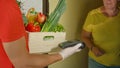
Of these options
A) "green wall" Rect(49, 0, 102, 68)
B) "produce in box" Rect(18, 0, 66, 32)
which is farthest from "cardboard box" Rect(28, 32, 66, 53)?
"green wall" Rect(49, 0, 102, 68)

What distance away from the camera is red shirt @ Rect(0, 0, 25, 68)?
32.5 inches

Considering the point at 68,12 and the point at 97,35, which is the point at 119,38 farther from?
the point at 68,12

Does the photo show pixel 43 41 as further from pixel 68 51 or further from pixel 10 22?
pixel 10 22

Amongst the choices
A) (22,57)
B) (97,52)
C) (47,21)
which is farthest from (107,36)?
(22,57)

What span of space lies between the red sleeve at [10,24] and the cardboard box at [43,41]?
0.70 meters

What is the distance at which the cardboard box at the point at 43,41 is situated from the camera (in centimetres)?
159

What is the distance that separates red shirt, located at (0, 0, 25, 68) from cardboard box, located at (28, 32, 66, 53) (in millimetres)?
688

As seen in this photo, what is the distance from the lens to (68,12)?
2031mm

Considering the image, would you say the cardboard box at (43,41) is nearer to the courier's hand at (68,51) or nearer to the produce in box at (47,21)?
the produce in box at (47,21)

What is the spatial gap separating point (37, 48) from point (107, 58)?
46cm

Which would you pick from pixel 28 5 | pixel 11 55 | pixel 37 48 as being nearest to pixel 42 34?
pixel 37 48

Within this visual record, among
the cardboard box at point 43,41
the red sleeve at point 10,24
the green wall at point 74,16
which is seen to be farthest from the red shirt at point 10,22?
the green wall at point 74,16

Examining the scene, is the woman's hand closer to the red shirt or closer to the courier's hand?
the courier's hand

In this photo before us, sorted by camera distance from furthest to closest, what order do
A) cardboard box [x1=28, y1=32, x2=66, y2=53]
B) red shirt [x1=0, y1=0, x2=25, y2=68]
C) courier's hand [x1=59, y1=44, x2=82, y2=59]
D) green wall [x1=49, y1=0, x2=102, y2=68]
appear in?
green wall [x1=49, y1=0, x2=102, y2=68] < cardboard box [x1=28, y1=32, x2=66, y2=53] < courier's hand [x1=59, y1=44, x2=82, y2=59] < red shirt [x1=0, y1=0, x2=25, y2=68]
